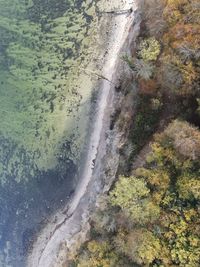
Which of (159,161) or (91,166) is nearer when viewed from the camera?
(159,161)

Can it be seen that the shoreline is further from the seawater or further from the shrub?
the shrub

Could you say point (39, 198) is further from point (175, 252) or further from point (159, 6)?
point (159, 6)

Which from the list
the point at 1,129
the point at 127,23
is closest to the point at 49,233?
the point at 1,129

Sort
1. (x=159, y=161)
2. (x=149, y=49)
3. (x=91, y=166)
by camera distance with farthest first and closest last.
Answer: (x=91, y=166)
(x=149, y=49)
(x=159, y=161)

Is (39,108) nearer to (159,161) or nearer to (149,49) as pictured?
(149,49)

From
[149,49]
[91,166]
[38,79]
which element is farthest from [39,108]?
[149,49]

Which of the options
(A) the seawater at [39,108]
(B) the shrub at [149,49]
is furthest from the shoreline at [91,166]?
(B) the shrub at [149,49]
